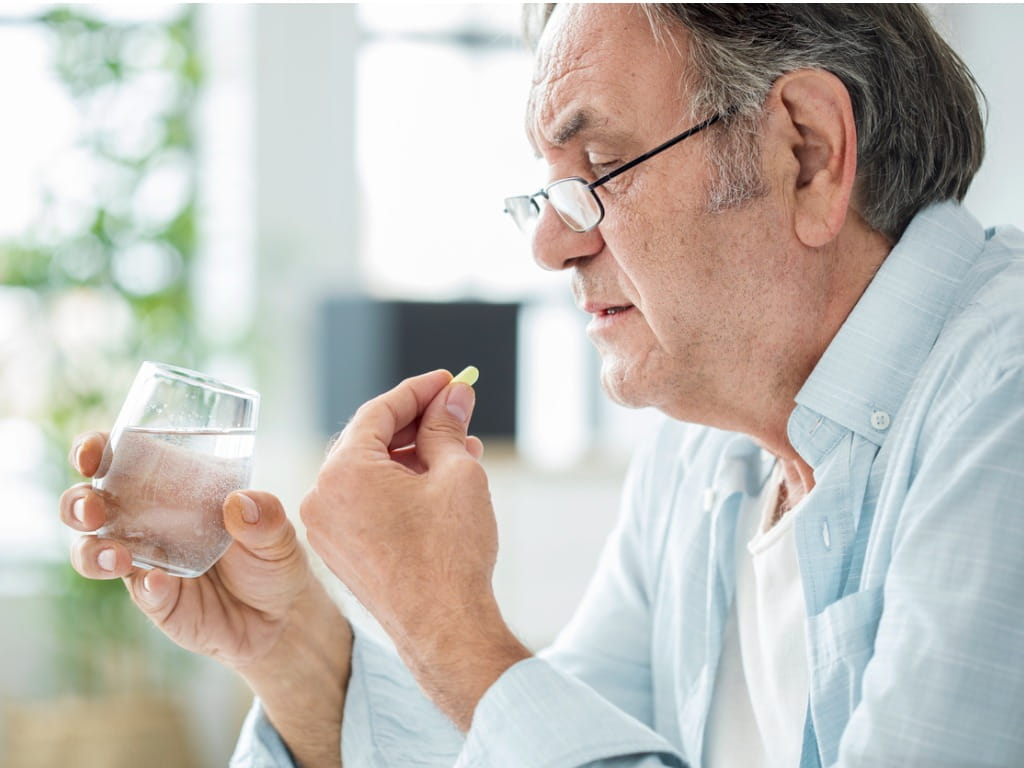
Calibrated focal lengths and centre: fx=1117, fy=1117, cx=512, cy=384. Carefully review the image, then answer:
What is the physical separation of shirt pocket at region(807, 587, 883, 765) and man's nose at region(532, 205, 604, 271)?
52 centimetres

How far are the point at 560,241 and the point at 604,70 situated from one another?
0.69 ft

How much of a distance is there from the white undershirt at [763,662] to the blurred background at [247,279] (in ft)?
9.97

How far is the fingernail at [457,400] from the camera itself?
1.25m

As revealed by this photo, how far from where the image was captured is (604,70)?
1.32m

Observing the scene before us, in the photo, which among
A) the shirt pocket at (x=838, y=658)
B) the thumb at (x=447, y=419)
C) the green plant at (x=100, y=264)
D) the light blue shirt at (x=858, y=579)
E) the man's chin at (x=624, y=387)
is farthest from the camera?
the green plant at (x=100, y=264)

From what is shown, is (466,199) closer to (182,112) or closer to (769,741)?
Answer: (182,112)

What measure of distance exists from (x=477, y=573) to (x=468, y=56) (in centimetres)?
489

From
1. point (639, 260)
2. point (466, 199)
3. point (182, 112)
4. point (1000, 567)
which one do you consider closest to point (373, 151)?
point (466, 199)

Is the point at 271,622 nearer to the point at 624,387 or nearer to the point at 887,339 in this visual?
the point at 624,387

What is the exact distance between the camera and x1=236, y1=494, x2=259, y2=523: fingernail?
118cm

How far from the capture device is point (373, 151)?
17.4ft

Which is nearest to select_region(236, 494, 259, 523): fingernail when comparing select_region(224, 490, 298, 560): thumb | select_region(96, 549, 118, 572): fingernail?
select_region(224, 490, 298, 560): thumb

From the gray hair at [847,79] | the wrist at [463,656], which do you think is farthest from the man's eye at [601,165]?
the wrist at [463,656]

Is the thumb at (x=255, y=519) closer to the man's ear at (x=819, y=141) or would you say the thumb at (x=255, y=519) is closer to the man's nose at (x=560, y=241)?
the man's nose at (x=560, y=241)
